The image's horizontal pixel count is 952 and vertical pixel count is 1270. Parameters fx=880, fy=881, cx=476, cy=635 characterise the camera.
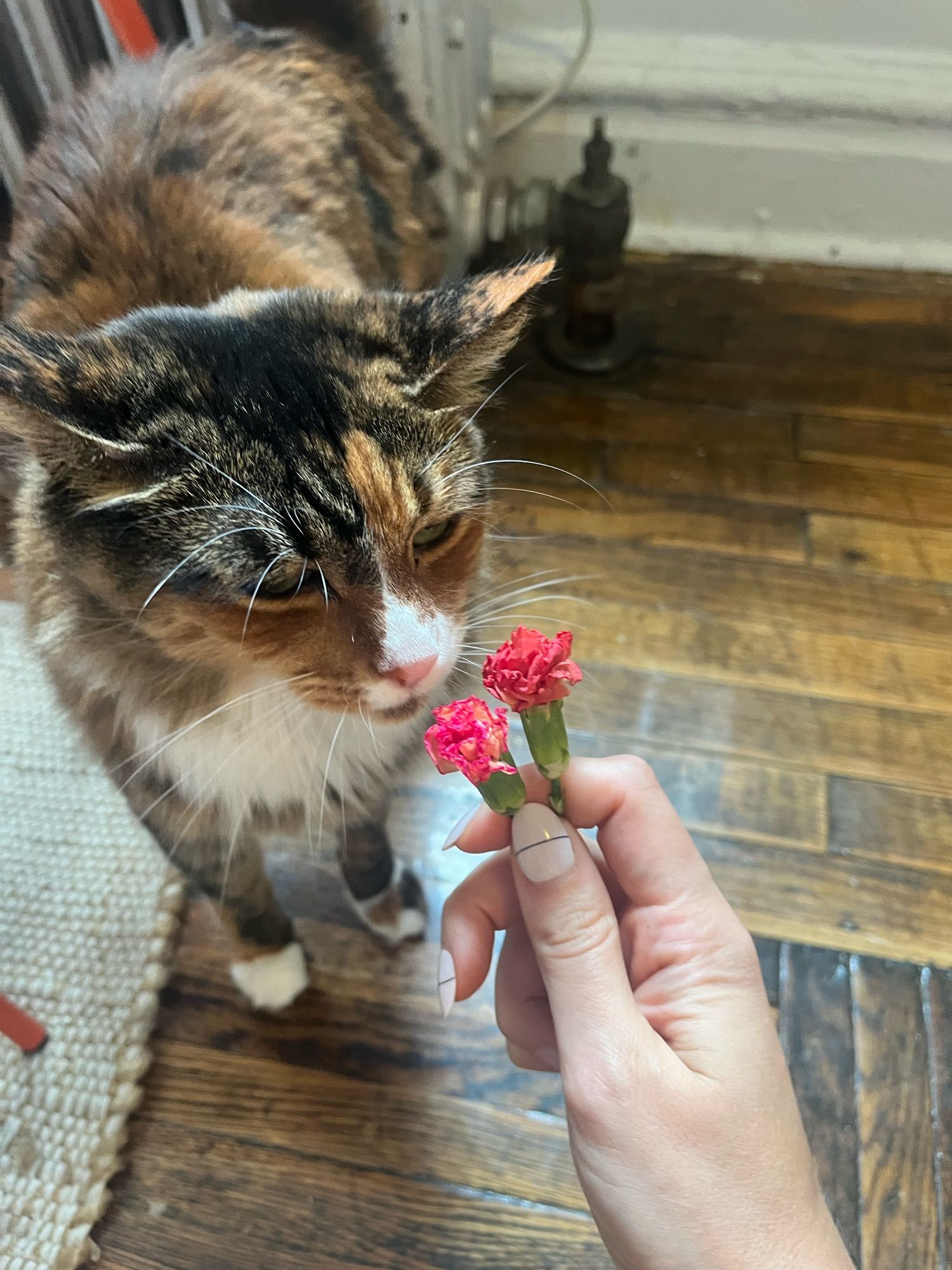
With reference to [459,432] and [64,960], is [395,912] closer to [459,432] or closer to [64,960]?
[64,960]

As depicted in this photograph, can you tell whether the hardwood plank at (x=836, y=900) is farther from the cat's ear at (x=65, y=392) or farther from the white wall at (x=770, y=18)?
the white wall at (x=770, y=18)

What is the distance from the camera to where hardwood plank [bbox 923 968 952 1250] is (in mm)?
1016

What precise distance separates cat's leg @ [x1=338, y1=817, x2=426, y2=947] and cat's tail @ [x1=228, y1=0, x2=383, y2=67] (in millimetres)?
1112

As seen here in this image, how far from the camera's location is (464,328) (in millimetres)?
695

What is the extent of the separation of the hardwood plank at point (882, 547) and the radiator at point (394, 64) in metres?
0.91

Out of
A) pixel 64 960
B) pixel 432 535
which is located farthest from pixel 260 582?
pixel 64 960

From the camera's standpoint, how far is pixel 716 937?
2.31 ft

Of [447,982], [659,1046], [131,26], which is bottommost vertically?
[447,982]

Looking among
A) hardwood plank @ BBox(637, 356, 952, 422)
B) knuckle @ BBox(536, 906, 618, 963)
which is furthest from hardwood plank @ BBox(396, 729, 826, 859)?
hardwood plank @ BBox(637, 356, 952, 422)

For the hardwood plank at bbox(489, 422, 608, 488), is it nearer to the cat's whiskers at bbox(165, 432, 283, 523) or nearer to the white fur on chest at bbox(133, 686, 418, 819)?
the white fur on chest at bbox(133, 686, 418, 819)

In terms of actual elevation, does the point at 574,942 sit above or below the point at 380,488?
below

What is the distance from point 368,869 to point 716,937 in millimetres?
533

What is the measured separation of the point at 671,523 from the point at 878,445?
0.47 m

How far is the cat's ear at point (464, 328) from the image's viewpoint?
27.2 inches
